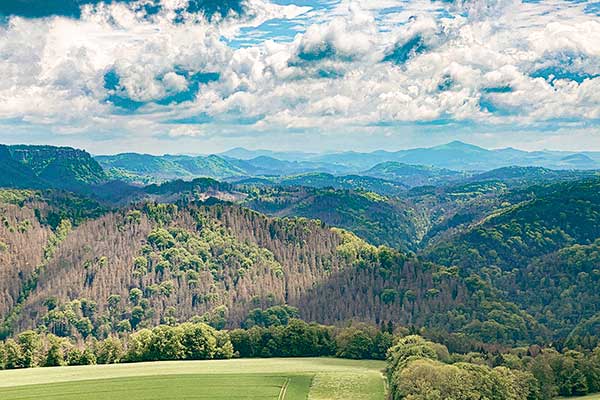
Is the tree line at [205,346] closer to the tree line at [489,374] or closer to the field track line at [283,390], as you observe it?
the tree line at [489,374]

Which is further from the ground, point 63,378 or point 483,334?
point 63,378

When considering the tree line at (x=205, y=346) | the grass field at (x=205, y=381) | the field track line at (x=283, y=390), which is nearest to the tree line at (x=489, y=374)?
the grass field at (x=205, y=381)

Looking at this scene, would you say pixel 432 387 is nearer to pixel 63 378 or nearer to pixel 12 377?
pixel 63 378

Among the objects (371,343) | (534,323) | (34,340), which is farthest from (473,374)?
(534,323)

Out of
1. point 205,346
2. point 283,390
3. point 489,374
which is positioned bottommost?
point 205,346

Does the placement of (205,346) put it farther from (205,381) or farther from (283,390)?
(283,390)

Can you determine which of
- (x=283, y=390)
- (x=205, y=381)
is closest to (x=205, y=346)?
(x=205, y=381)

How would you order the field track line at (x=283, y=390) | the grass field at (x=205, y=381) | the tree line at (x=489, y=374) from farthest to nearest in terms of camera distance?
1. the grass field at (x=205, y=381)
2. the field track line at (x=283, y=390)
3. the tree line at (x=489, y=374)

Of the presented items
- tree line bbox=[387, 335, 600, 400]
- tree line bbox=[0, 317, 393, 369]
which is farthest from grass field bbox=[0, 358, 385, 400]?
tree line bbox=[0, 317, 393, 369]
